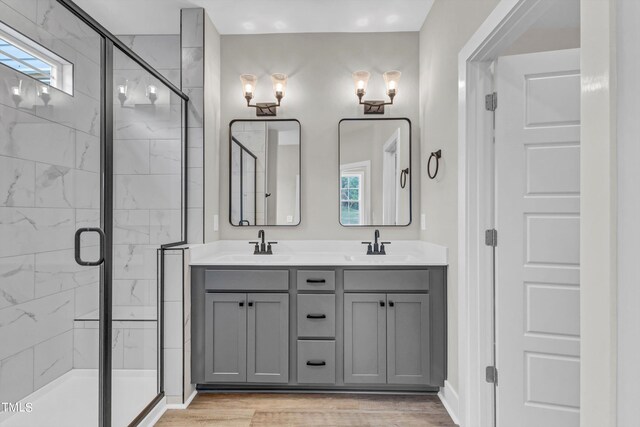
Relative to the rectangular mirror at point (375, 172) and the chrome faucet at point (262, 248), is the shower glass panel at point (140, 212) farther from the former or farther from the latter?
the rectangular mirror at point (375, 172)

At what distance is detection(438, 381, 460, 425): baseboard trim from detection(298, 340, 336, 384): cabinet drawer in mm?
714

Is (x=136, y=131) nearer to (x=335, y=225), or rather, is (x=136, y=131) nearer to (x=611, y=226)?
(x=335, y=225)

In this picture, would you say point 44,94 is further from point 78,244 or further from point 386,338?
point 386,338

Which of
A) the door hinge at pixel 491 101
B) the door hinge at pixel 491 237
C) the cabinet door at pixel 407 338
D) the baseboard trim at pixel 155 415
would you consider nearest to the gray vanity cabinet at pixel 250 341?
the baseboard trim at pixel 155 415

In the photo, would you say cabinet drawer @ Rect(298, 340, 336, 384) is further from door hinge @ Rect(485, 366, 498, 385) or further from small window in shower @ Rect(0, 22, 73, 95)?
small window in shower @ Rect(0, 22, 73, 95)

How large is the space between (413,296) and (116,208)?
71.8 inches

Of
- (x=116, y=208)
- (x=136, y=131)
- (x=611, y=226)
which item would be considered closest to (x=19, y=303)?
(x=116, y=208)

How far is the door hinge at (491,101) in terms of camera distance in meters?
2.01

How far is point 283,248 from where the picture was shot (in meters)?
3.20

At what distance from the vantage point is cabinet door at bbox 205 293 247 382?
8.42ft

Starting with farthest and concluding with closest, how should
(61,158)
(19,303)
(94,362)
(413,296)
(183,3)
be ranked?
(183,3) < (413,296) < (94,362) < (61,158) < (19,303)

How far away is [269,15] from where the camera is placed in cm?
294

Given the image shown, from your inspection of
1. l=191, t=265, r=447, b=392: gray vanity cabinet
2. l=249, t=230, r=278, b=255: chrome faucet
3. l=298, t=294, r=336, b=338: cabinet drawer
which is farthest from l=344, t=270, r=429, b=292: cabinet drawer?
l=249, t=230, r=278, b=255: chrome faucet

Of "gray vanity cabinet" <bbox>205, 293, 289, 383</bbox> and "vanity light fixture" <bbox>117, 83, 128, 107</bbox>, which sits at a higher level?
"vanity light fixture" <bbox>117, 83, 128, 107</bbox>
